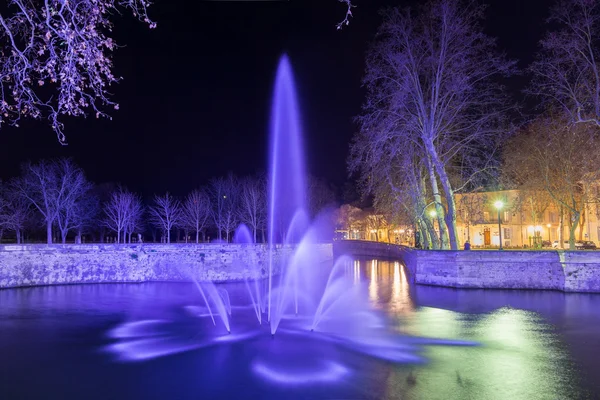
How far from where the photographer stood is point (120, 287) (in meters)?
29.3

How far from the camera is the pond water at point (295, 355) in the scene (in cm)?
1020

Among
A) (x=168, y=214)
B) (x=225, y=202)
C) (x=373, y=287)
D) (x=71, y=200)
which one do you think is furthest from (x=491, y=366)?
(x=225, y=202)

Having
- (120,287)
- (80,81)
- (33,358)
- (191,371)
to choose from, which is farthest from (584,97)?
(120,287)

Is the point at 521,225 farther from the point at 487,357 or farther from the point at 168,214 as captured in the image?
the point at 487,357

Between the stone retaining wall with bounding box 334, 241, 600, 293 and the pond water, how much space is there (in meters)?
1.18

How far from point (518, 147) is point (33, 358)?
33679 millimetres

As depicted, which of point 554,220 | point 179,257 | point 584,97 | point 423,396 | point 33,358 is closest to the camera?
point 423,396

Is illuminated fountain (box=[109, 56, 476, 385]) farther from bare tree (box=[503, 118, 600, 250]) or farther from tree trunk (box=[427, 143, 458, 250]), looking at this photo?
bare tree (box=[503, 118, 600, 250])

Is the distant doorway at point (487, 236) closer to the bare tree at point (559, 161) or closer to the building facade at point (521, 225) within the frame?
the building facade at point (521, 225)

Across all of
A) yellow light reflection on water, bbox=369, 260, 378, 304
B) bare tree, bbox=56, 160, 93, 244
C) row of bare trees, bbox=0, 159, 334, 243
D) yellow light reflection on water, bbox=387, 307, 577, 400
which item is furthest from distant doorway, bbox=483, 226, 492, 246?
bare tree, bbox=56, 160, 93, 244

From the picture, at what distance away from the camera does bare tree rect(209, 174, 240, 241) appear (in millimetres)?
52969

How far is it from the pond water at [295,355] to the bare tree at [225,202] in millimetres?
31162

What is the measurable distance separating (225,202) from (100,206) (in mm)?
15909

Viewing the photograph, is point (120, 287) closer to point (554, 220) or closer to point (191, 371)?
point (191, 371)
